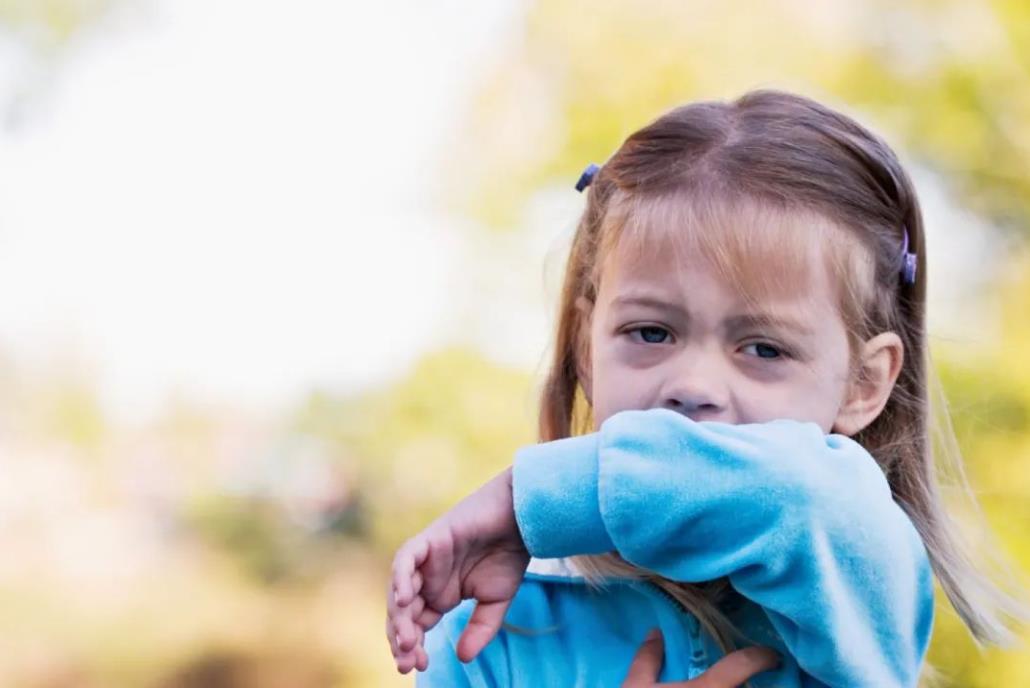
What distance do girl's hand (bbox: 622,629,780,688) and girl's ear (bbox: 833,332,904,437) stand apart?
0.32m

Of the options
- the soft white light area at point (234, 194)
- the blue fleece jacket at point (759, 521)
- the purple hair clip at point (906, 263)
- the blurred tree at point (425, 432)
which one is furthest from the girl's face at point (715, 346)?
the soft white light area at point (234, 194)

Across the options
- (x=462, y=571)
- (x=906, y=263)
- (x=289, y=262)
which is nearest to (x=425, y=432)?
(x=289, y=262)

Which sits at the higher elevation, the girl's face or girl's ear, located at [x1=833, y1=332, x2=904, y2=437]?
the girl's face

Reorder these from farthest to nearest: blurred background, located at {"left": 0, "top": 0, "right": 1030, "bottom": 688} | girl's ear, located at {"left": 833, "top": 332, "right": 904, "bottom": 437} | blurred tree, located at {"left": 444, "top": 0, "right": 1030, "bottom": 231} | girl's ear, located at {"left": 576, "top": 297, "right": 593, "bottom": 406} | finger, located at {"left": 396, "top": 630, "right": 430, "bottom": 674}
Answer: blurred background, located at {"left": 0, "top": 0, "right": 1030, "bottom": 688} < blurred tree, located at {"left": 444, "top": 0, "right": 1030, "bottom": 231} < girl's ear, located at {"left": 576, "top": 297, "right": 593, "bottom": 406} < girl's ear, located at {"left": 833, "top": 332, "right": 904, "bottom": 437} < finger, located at {"left": 396, "top": 630, "right": 430, "bottom": 674}

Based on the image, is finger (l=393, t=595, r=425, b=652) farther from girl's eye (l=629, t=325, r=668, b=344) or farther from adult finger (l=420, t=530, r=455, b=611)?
girl's eye (l=629, t=325, r=668, b=344)

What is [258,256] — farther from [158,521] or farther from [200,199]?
[158,521]

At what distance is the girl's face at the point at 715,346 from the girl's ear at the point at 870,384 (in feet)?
0.23

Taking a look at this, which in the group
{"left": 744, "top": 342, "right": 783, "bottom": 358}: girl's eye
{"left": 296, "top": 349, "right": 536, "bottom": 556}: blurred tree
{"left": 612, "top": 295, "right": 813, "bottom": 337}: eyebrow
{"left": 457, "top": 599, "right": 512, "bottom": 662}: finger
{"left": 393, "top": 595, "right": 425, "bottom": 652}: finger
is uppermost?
{"left": 612, "top": 295, "right": 813, "bottom": 337}: eyebrow

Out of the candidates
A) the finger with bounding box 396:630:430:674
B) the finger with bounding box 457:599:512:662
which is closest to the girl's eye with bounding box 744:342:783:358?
the finger with bounding box 457:599:512:662

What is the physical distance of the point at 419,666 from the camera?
1.48 m

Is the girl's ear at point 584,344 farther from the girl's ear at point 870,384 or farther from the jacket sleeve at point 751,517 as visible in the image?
the jacket sleeve at point 751,517

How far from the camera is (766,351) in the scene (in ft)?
5.58

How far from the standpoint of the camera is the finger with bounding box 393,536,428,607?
147 centimetres

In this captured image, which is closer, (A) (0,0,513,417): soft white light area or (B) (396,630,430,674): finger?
(B) (396,630,430,674): finger
